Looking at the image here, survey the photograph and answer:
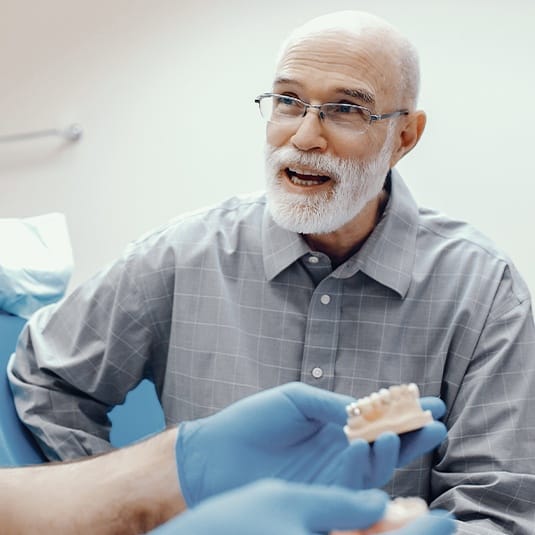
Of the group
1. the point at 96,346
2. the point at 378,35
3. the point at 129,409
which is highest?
the point at 378,35

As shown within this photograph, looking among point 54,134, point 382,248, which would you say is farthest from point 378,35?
point 54,134

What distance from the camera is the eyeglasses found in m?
1.28

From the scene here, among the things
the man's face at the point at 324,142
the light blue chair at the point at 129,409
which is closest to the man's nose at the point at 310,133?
the man's face at the point at 324,142

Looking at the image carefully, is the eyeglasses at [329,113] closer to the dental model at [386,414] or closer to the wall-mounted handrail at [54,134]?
the dental model at [386,414]

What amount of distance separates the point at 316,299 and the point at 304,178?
0.62 ft

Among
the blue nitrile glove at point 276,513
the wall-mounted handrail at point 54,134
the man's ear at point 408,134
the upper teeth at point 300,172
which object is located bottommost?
the blue nitrile glove at point 276,513

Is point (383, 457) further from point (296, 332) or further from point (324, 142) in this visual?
point (324, 142)

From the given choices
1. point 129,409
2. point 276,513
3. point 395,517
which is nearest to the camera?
point 276,513

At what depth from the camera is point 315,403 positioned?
0.83m

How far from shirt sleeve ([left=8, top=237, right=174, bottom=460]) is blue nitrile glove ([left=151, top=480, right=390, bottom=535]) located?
740mm

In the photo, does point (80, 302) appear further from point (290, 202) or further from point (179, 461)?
point (179, 461)

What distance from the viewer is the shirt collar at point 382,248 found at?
1.25 meters

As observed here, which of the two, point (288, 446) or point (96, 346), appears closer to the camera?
point (288, 446)

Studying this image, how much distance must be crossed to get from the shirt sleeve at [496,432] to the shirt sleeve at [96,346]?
459 mm
